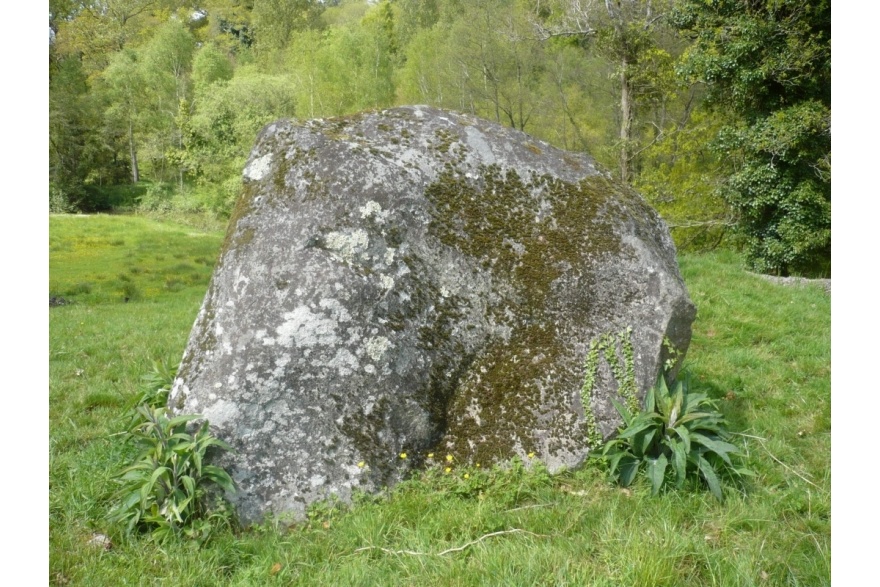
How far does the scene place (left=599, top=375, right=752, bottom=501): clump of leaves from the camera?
4.56m

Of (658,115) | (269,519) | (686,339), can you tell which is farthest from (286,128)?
(658,115)

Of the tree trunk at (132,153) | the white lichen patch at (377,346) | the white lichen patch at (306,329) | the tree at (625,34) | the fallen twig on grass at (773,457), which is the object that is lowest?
the fallen twig on grass at (773,457)

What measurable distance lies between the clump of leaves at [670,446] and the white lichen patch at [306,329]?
7.63 ft

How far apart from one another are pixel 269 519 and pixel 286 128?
10.8ft

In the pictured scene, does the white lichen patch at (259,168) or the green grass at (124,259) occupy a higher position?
the white lichen patch at (259,168)

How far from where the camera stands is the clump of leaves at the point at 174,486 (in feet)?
13.6

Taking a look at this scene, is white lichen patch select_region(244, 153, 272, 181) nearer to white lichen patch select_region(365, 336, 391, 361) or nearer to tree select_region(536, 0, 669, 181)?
white lichen patch select_region(365, 336, 391, 361)

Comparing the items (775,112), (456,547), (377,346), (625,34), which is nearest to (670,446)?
(456,547)

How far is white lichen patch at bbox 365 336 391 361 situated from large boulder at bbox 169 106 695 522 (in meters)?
0.02

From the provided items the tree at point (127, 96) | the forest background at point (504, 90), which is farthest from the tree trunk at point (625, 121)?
the tree at point (127, 96)

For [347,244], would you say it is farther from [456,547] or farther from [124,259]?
[124,259]

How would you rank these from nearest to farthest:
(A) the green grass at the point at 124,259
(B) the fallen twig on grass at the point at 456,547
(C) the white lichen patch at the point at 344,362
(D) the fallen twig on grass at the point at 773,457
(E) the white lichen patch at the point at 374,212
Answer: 1. (B) the fallen twig on grass at the point at 456,547
2. (C) the white lichen patch at the point at 344,362
3. (D) the fallen twig on grass at the point at 773,457
4. (E) the white lichen patch at the point at 374,212
5. (A) the green grass at the point at 124,259

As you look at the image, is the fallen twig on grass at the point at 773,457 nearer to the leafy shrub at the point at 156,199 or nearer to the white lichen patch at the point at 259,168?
the white lichen patch at the point at 259,168

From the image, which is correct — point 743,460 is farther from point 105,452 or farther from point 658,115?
point 658,115
